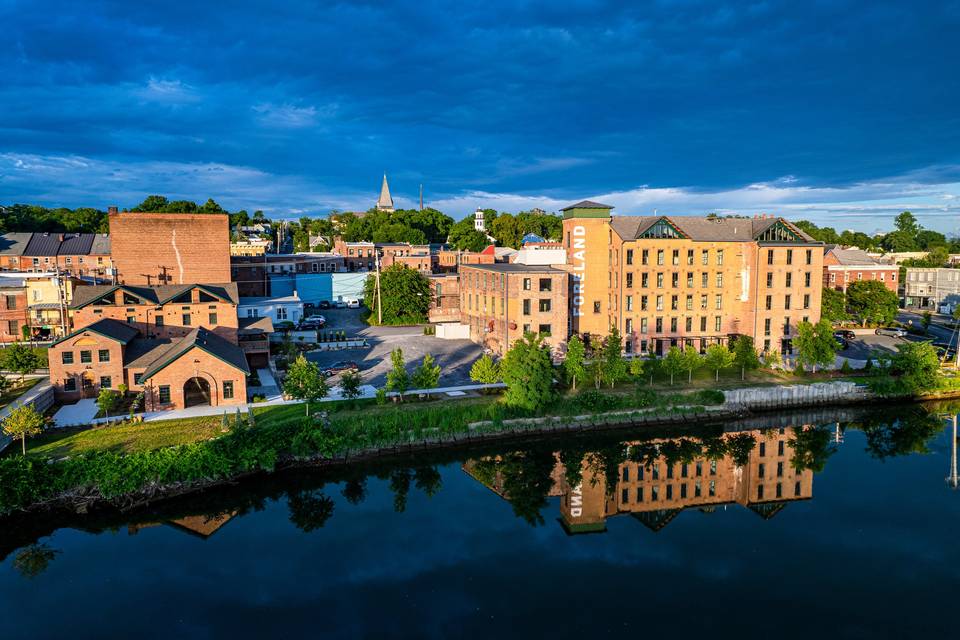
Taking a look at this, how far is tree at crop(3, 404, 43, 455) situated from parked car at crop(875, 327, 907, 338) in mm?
69069

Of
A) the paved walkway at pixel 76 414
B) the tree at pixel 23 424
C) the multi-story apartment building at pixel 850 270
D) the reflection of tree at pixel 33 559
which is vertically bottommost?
the reflection of tree at pixel 33 559

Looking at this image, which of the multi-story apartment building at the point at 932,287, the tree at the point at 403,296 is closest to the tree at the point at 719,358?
the tree at the point at 403,296

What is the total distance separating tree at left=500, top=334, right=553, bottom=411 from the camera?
3675 cm

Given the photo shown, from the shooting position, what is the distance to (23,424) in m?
28.5

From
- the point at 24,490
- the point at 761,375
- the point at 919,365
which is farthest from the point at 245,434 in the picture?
the point at 919,365

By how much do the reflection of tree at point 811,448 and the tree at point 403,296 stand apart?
39.1 m

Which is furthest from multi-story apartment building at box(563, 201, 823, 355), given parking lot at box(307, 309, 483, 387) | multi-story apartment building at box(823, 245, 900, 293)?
multi-story apartment building at box(823, 245, 900, 293)

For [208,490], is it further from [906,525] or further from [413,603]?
[906,525]

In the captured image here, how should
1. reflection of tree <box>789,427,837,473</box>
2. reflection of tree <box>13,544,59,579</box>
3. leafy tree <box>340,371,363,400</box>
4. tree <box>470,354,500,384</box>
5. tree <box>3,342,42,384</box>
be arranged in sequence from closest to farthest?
reflection of tree <box>13,544,59,579</box> → reflection of tree <box>789,427,837,473</box> → leafy tree <box>340,371,363,400</box> → tree <box>3,342,42,384</box> → tree <box>470,354,500,384</box>

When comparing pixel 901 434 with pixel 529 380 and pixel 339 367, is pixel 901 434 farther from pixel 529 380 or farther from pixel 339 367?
pixel 339 367

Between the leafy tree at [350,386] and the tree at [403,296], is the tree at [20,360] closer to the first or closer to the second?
the leafy tree at [350,386]

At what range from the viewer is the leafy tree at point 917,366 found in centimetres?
4456

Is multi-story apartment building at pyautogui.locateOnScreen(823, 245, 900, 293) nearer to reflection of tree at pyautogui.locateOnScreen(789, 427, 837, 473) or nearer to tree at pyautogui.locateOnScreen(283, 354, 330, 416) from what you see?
Result: reflection of tree at pyautogui.locateOnScreen(789, 427, 837, 473)

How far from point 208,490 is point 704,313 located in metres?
40.3
